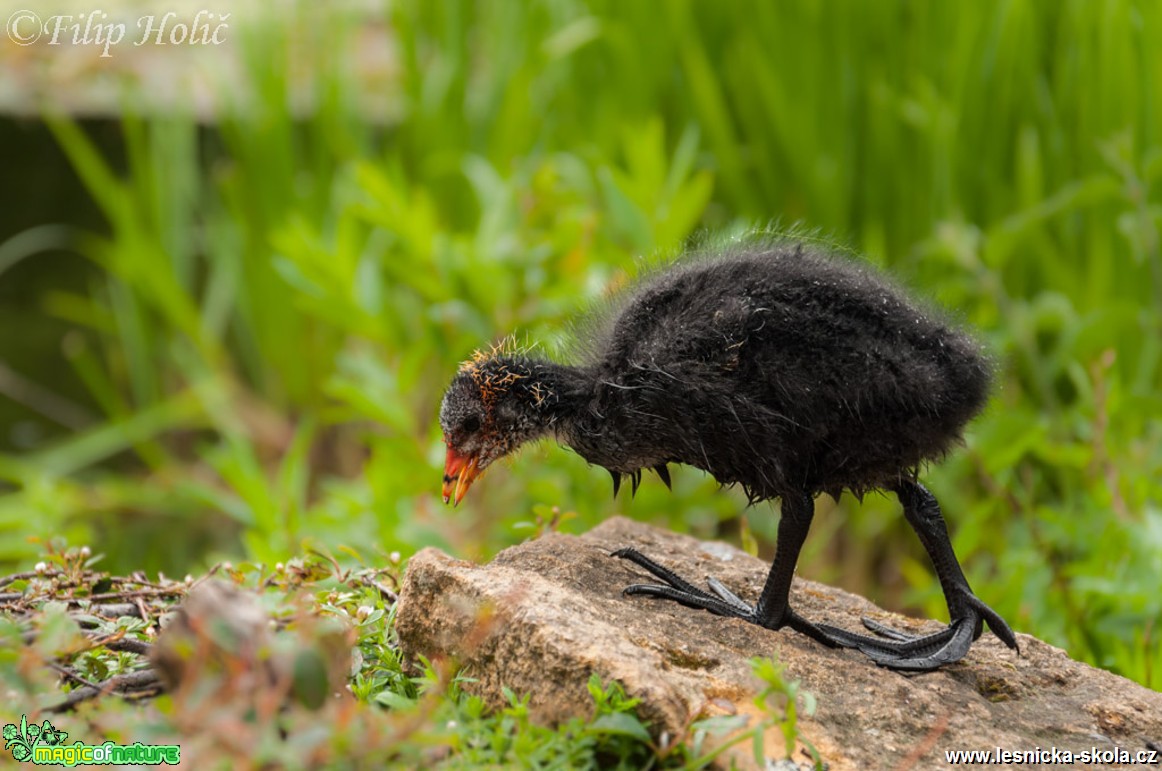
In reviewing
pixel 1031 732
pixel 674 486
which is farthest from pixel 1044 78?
pixel 1031 732

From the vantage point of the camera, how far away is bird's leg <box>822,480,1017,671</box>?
3.14 m

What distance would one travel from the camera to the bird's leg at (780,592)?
307 cm

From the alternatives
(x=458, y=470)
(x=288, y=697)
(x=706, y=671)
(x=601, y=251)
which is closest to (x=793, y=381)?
(x=706, y=671)

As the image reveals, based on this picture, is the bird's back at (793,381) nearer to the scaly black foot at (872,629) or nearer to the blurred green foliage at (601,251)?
the scaly black foot at (872,629)

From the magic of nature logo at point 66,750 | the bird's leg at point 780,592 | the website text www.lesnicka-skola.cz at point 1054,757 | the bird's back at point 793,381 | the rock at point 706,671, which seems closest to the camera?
the magic of nature logo at point 66,750

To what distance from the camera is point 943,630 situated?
10.8 ft

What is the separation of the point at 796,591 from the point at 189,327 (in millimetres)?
4709

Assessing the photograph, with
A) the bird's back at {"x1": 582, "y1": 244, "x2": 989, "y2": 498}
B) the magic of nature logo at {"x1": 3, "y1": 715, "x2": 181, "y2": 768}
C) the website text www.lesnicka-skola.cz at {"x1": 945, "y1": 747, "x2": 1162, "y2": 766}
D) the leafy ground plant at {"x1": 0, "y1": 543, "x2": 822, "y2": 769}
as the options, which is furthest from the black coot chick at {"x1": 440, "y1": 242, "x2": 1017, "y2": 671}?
the magic of nature logo at {"x1": 3, "y1": 715, "x2": 181, "y2": 768}

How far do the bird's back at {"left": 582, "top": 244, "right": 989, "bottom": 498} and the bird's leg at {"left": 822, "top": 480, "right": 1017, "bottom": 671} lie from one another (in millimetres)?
202

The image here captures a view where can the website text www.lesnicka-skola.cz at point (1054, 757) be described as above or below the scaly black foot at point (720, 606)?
below

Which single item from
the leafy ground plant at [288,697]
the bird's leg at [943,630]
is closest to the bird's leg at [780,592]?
the bird's leg at [943,630]

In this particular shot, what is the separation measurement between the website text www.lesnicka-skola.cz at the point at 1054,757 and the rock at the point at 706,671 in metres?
0.03

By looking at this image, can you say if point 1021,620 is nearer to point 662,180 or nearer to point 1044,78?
point 662,180

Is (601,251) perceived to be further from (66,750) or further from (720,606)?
(66,750)
